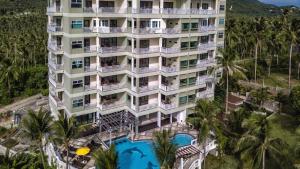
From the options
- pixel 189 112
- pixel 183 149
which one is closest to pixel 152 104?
pixel 189 112

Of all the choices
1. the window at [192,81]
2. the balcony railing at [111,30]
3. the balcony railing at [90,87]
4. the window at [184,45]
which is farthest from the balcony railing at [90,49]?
the window at [192,81]

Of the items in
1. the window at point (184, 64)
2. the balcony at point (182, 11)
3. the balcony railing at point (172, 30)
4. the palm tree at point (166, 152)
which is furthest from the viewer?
the window at point (184, 64)

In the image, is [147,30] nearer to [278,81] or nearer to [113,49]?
[113,49]

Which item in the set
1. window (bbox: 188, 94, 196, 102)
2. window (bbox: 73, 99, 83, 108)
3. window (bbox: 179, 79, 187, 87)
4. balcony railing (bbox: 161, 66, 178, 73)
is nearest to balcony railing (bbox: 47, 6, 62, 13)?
window (bbox: 73, 99, 83, 108)

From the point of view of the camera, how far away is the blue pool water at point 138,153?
36.4 m

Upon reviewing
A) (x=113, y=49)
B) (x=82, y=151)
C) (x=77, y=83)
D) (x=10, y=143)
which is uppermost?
(x=113, y=49)

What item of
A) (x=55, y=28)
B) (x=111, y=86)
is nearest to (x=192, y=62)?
(x=111, y=86)

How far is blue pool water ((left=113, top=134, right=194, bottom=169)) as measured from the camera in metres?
36.4

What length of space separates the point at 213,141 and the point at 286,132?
43.5 ft

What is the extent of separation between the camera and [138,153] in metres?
39.2

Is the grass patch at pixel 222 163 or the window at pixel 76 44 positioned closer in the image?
the grass patch at pixel 222 163

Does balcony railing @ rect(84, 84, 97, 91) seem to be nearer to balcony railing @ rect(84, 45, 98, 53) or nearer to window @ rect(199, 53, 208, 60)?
balcony railing @ rect(84, 45, 98, 53)

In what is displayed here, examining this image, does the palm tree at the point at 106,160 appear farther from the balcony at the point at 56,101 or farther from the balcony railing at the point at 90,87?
the balcony at the point at 56,101

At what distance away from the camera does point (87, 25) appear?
1635 inches
